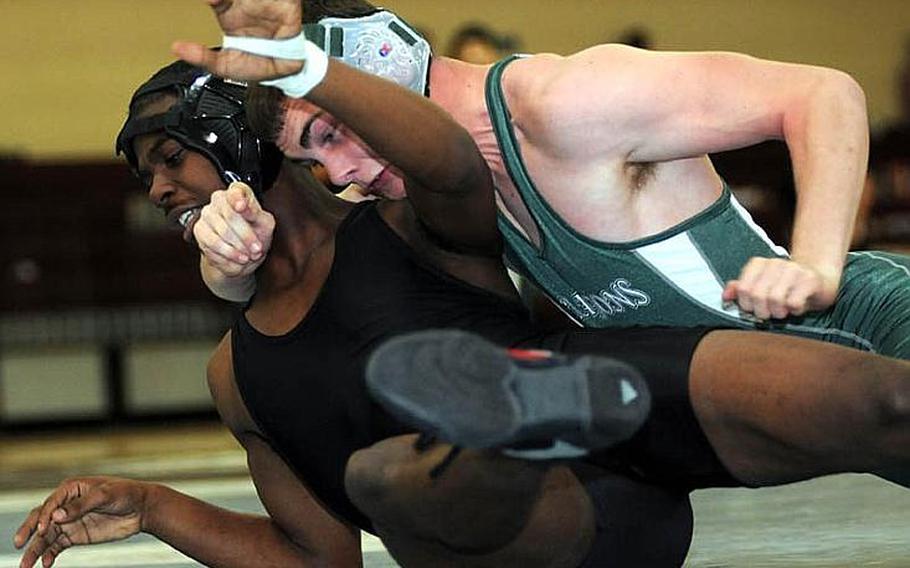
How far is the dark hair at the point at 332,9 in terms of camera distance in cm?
262

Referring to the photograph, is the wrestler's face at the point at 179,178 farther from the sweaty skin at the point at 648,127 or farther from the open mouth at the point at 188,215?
the sweaty skin at the point at 648,127

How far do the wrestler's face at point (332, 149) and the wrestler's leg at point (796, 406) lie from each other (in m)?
0.52

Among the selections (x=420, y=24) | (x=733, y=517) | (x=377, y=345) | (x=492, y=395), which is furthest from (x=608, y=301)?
(x=420, y=24)

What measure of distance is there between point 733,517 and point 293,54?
2.31 meters

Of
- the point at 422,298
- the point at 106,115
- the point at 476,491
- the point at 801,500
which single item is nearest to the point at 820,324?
the point at 422,298

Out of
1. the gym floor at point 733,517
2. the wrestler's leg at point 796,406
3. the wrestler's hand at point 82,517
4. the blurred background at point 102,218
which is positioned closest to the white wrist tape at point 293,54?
the wrestler's leg at point 796,406

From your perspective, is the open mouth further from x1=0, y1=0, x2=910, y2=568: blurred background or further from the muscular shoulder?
x1=0, y1=0, x2=910, y2=568: blurred background

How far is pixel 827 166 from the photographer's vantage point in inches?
94.4

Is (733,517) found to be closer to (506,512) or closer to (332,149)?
(332,149)

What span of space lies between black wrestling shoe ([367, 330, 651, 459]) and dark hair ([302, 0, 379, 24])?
79 centimetres

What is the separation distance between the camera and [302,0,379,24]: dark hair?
2621mm

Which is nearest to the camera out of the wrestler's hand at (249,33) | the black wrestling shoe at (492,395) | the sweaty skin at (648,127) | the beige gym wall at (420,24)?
the black wrestling shoe at (492,395)

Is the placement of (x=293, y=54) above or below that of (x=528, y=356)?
above

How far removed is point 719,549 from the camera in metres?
3.50
